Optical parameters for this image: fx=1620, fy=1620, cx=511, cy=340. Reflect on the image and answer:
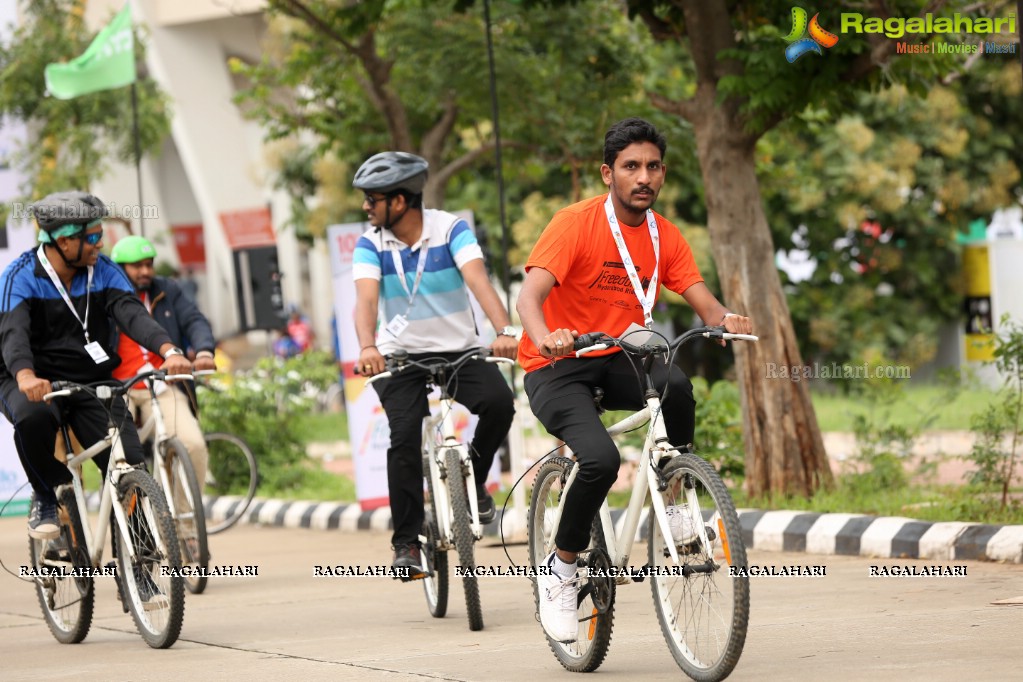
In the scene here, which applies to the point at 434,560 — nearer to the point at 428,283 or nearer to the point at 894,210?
the point at 428,283

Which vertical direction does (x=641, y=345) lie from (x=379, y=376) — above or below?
above

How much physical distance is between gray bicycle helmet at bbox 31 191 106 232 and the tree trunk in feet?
15.1

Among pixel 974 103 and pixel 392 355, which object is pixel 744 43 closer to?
pixel 392 355


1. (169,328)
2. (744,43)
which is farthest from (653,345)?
(744,43)

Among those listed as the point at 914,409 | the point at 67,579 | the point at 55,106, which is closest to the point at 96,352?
the point at 67,579

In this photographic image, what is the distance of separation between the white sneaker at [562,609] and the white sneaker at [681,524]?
677 millimetres

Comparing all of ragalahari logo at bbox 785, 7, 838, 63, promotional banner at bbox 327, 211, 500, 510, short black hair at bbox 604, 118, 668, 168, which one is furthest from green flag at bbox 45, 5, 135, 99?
short black hair at bbox 604, 118, 668, 168

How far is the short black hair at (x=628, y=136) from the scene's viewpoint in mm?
5742

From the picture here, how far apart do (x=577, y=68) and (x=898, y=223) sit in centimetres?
1184

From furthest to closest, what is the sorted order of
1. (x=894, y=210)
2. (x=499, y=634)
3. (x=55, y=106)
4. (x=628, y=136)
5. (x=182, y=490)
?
(x=894, y=210), (x=55, y=106), (x=182, y=490), (x=499, y=634), (x=628, y=136)

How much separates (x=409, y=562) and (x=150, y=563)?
117 centimetres

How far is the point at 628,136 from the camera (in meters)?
5.73

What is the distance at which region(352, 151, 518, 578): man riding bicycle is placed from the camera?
24.6ft

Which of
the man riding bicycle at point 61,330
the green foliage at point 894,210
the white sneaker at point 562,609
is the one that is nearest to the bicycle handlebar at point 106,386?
the man riding bicycle at point 61,330
